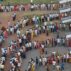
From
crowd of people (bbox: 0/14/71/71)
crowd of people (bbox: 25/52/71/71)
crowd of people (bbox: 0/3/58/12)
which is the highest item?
crowd of people (bbox: 0/3/58/12)

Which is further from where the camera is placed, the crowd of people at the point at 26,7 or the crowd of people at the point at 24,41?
the crowd of people at the point at 26,7

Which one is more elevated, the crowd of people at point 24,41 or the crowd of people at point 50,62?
the crowd of people at point 24,41

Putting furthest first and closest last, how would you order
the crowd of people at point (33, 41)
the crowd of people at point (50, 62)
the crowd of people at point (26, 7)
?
the crowd of people at point (26, 7) < the crowd of people at point (33, 41) < the crowd of people at point (50, 62)

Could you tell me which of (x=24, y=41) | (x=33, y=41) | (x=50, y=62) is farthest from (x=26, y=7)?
(x=50, y=62)

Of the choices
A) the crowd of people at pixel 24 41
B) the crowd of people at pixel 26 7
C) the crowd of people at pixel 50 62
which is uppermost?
the crowd of people at pixel 26 7

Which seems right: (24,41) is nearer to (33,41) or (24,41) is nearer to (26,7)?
(33,41)

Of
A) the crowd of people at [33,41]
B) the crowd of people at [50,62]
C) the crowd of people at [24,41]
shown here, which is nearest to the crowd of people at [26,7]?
the crowd of people at [33,41]

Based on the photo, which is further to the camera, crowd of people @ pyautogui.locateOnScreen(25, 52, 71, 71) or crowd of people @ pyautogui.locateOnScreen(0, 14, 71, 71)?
crowd of people @ pyautogui.locateOnScreen(0, 14, 71, 71)

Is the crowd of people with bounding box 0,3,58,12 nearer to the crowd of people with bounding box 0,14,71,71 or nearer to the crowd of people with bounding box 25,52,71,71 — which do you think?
the crowd of people with bounding box 0,14,71,71

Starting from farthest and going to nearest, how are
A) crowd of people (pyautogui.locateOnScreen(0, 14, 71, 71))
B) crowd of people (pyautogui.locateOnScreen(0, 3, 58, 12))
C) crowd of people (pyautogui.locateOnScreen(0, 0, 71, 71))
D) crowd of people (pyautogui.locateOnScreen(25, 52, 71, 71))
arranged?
crowd of people (pyautogui.locateOnScreen(0, 3, 58, 12)) → crowd of people (pyautogui.locateOnScreen(0, 14, 71, 71)) → crowd of people (pyautogui.locateOnScreen(0, 0, 71, 71)) → crowd of people (pyautogui.locateOnScreen(25, 52, 71, 71))

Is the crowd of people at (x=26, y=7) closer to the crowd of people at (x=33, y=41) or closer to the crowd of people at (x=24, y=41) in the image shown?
the crowd of people at (x=33, y=41)

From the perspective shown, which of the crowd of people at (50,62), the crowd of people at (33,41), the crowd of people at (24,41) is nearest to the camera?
the crowd of people at (50,62)

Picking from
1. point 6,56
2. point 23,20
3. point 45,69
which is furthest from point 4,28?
point 45,69

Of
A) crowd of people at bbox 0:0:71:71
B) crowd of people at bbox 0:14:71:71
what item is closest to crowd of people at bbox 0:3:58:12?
crowd of people at bbox 0:0:71:71
